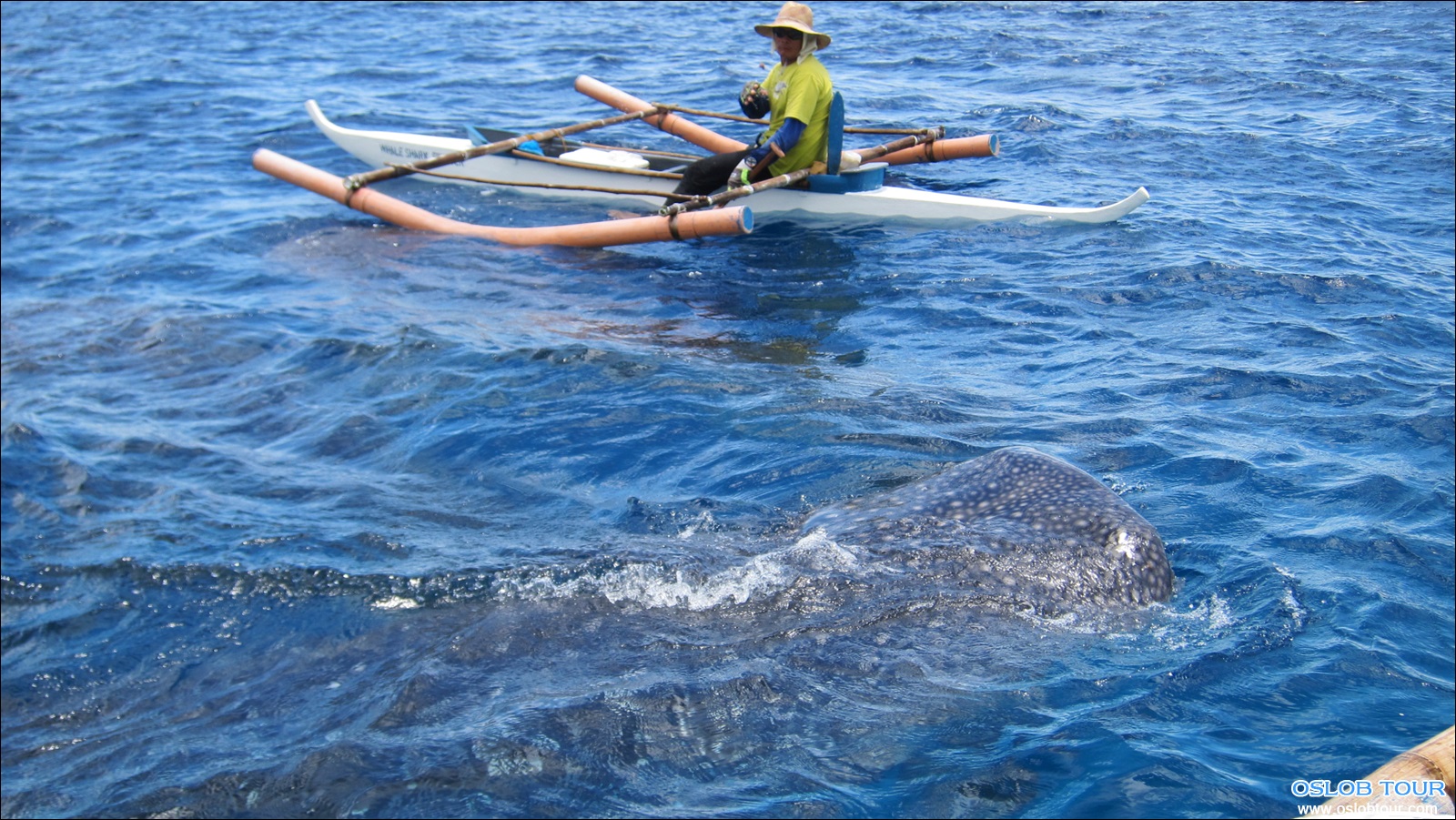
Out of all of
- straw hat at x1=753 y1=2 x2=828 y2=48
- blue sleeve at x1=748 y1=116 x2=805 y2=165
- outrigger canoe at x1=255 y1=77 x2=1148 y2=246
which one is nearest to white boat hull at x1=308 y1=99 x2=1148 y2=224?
outrigger canoe at x1=255 y1=77 x2=1148 y2=246

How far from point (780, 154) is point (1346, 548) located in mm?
5186

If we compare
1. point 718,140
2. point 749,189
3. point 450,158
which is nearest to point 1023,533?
point 749,189

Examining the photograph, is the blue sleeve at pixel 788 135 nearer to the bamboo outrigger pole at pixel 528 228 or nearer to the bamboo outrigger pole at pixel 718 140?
the bamboo outrigger pole at pixel 718 140

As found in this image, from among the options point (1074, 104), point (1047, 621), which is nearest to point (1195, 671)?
point (1047, 621)

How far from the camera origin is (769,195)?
29.7 ft

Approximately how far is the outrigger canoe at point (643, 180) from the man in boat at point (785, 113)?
192mm

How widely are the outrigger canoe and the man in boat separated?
19cm

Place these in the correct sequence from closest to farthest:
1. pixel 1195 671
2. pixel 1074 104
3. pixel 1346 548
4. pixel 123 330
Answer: pixel 1195 671 < pixel 1346 548 < pixel 123 330 < pixel 1074 104

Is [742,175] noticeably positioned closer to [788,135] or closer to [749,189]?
[749,189]

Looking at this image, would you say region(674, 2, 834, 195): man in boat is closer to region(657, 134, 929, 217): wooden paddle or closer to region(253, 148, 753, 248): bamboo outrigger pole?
region(657, 134, 929, 217): wooden paddle

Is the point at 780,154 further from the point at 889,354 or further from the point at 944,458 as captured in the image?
the point at 944,458

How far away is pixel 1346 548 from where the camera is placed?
4.56 metres

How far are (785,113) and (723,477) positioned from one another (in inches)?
164

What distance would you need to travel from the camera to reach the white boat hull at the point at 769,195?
8.59 metres
